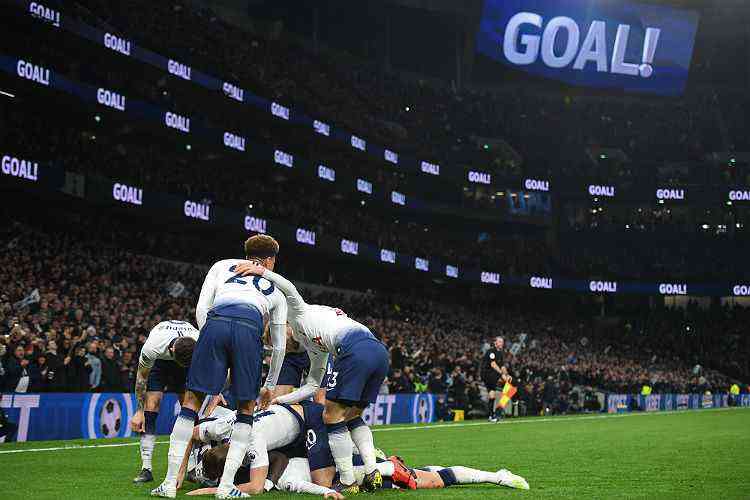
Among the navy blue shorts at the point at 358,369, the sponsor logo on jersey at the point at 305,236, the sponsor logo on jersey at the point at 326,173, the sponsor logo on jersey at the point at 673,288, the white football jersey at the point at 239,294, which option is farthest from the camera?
the sponsor logo on jersey at the point at 673,288

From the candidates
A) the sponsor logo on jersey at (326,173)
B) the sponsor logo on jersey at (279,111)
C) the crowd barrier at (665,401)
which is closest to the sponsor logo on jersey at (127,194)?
the sponsor logo on jersey at (279,111)

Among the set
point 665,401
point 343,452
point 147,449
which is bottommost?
point 665,401

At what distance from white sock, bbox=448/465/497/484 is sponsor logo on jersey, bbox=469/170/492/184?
179 feet

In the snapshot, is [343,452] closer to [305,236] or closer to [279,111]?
[305,236]

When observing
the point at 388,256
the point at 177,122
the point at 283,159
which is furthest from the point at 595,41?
the point at 177,122

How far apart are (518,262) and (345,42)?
20801 millimetres

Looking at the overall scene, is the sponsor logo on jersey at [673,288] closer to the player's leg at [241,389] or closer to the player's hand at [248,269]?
the player's hand at [248,269]

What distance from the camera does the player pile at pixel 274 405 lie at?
8203 millimetres

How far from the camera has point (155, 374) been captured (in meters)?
10.7

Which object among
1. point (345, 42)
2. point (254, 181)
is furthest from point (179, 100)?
point (345, 42)

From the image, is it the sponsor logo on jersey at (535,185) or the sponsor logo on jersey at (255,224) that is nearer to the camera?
the sponsor logo on jersey at (255,224)

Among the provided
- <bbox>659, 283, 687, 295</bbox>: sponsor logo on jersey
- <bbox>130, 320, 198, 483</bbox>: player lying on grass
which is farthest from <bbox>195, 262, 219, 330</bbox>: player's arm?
<bbox>659, 283, 687, 295</bbox>: sponsor logo on jersey

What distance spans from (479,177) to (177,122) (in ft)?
92.5

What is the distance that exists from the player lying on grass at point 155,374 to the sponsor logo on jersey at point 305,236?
35572 millimetres
